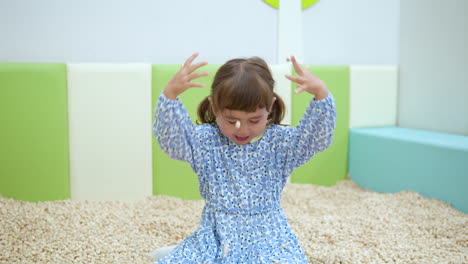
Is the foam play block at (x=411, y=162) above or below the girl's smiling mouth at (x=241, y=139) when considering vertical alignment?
below

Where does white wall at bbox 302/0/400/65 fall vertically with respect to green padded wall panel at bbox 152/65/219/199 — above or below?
above

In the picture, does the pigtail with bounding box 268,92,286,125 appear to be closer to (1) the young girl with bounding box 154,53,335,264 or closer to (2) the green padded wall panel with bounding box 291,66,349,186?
Result: (1) the young girl with bounding box 154,53,335,264

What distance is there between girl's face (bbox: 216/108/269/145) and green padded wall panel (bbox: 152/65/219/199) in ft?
3.43

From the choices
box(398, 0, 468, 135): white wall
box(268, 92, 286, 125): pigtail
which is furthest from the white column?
box(268, 92, 286, 125): pigtail

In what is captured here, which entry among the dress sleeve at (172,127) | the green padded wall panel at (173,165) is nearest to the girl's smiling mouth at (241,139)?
the dress sleeve at (172,127)

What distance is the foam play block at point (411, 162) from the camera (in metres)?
1.84

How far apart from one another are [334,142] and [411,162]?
47 cm

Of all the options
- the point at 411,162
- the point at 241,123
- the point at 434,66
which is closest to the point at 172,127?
the point at 241,123

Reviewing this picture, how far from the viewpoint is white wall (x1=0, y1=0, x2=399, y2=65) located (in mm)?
2043

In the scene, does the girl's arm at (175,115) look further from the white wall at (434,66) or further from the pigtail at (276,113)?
the white wall at (434,66)

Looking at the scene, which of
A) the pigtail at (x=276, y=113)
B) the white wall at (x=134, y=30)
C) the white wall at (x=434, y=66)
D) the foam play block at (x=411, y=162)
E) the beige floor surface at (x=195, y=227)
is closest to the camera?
the pigtail at (x=276, y=113)

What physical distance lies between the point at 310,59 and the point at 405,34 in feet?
1.94

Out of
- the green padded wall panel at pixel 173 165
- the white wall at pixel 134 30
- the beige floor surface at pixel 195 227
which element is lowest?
the beige floor surface at pixel 195 227

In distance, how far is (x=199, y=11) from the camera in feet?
7.50
